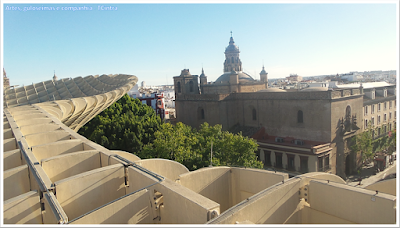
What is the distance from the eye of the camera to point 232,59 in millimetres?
41906

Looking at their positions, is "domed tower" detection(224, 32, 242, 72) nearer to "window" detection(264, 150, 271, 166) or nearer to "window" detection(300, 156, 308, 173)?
"window" detection(264, 150, 271, 166)

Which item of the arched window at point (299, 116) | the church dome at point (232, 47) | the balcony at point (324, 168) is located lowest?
the balcony at point (324, 168)

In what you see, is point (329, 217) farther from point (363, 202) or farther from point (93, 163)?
point (93, 163)

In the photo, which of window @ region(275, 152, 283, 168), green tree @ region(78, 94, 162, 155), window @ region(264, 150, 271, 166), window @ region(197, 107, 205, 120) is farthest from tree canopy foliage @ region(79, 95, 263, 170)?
window @ region(197, 107, 205, 120)

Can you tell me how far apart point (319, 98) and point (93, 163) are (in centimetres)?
1977

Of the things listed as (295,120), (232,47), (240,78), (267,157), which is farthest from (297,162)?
(232,47)

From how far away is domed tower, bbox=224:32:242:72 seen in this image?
1642 inches

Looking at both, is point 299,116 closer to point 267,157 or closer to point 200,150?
point 267,157

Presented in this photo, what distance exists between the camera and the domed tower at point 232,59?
4172cm

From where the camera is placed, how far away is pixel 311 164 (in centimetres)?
2217

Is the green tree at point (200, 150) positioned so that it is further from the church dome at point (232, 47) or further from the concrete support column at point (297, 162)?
the church dome at point (232, 47)

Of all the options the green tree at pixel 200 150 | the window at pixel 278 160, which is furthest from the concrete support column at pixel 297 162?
the green tree at pixel 200 150

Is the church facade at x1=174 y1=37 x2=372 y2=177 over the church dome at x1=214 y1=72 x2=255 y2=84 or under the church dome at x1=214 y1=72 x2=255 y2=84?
under

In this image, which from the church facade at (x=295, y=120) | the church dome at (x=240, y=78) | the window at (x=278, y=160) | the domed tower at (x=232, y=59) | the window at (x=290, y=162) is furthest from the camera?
the domed tower at (x=232, y=59)
